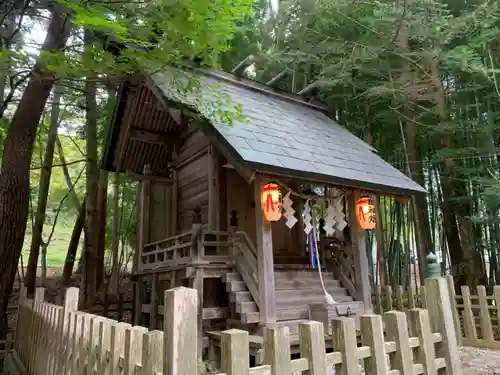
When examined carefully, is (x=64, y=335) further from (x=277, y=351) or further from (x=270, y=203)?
(x=270, y=203)

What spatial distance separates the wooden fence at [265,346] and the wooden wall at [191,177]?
4.68m

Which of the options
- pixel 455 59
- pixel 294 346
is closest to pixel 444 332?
pixel 294 346

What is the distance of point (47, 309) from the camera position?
174 inches

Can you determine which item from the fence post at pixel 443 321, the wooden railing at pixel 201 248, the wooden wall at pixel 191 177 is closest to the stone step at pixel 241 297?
the wooden railing at pixel 201 248

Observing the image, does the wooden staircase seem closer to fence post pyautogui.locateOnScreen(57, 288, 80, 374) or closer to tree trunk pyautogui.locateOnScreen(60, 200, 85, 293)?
fence post pyautogui.locateOnScreen(57, 288, 80, 374)

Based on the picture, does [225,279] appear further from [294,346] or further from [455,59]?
[455,59]

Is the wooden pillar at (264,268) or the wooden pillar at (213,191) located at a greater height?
the wooden pillar at (213,191)

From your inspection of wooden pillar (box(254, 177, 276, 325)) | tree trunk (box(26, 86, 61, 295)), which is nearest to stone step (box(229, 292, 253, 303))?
wooden pillar (box(254, 177, 276, 325))

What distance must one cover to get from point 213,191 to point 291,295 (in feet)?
8.35

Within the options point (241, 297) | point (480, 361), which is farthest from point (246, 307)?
point (480, 361)

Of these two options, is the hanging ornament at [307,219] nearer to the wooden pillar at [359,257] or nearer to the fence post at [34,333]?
the wooden pillar at [359,257]

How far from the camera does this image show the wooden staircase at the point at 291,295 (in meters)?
5.71

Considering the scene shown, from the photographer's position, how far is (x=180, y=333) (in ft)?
5.93

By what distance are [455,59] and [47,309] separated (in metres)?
8.54
